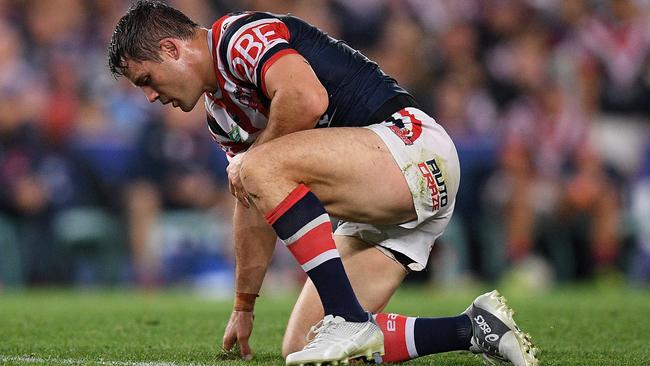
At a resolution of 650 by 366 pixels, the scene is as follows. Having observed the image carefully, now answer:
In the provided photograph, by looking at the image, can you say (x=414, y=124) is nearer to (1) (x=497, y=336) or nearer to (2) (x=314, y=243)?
(2) (x=314, y=243)

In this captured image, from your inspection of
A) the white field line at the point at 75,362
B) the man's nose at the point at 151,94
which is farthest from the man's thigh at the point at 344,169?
the white field line at the point at 75,362

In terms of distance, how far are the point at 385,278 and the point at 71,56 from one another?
7.72 meters

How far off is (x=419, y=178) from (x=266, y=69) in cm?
77

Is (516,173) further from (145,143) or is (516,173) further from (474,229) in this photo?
(145,143)

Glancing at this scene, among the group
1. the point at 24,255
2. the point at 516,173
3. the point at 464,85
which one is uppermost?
the point at 464,85

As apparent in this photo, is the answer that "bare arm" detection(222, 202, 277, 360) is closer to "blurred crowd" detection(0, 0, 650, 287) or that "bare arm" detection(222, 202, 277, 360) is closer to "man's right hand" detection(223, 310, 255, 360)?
"man's right hand" detection(223, 310, 255, 360)

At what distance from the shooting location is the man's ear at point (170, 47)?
443 cm

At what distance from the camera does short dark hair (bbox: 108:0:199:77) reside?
4410 millimetres

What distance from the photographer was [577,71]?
1252 cm

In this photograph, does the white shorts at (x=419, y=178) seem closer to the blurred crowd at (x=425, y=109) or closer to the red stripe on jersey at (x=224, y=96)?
the red stripe on jersey at (x=224, y=96)

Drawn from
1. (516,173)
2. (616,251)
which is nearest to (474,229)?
(516,173)

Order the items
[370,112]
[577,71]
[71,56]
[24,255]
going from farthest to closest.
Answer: [577,71]
[71,56]
[24,255]
[370,112]

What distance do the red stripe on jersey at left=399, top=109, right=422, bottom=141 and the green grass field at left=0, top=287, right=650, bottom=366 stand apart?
943 mm

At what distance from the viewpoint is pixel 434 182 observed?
14.6 feet
